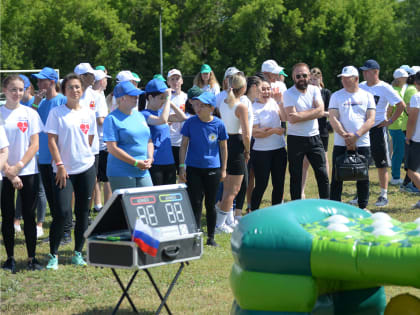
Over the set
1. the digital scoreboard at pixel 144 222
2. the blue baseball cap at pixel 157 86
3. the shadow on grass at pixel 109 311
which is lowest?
the shadow on grass at pixel 109 311

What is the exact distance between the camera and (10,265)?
6258 mm

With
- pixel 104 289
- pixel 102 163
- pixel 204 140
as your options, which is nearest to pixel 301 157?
pixel 204 140

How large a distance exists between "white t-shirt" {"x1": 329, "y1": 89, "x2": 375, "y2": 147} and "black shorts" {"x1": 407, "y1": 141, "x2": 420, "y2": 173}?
624mm

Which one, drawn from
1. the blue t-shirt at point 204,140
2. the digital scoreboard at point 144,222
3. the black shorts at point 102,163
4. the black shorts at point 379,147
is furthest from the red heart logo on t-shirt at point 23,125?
the black shorts at point 379,147

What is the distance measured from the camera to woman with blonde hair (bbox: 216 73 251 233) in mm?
7590

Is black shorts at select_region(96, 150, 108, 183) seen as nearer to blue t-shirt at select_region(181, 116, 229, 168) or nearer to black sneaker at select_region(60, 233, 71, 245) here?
black sneaker at select_region(60, 233, 71, 245)

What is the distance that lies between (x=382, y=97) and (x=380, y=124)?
18.7 inches

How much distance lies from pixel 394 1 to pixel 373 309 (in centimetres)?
5441

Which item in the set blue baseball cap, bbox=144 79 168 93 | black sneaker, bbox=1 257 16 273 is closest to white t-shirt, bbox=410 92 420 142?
blue baseball cap, bbox=144 79 168 93

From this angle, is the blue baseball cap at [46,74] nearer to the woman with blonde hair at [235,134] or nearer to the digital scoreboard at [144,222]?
the woman with blonde hair at [235,134]

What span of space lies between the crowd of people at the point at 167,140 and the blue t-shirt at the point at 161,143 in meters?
0.01

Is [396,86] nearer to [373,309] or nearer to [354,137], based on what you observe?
[354,137]

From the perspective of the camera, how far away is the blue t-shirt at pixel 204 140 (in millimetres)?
6918

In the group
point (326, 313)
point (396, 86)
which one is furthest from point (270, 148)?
point (396, 86)
